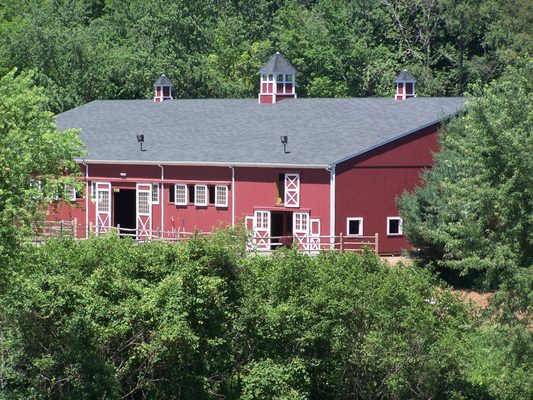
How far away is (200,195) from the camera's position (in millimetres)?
55281

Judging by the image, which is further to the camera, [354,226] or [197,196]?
[197,196]

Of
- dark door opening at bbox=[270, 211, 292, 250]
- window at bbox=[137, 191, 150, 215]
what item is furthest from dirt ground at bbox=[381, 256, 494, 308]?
window at bbox=[137, 191, 150, 215]

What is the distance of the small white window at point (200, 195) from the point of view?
55.1 metres

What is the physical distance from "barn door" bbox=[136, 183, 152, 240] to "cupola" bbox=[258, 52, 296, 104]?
911 centimetres

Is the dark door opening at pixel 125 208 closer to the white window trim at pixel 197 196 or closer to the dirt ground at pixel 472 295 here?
the white window trim at pixel 197 196

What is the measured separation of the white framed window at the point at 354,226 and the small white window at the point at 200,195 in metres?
6.31

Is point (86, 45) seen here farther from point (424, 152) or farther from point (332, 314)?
point (332, 314)

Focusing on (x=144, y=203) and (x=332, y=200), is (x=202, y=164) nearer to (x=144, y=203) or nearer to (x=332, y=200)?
(x=144, y=203)

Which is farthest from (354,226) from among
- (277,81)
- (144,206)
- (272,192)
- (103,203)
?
(277,81)

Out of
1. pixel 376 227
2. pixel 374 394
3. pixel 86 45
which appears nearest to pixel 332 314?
pixel 374 394

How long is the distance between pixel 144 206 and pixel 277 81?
34.3 ft

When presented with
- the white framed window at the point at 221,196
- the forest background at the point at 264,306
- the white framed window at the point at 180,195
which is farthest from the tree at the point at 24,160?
the white framed window at the point at 180,195

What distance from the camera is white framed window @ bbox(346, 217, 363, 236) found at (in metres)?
51.9

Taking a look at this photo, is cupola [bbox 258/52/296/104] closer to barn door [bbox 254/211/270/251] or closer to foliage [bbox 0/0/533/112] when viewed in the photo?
barn door [bbox 254/211/270/251]
